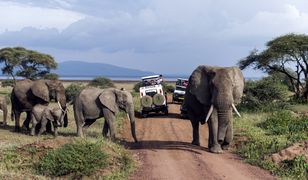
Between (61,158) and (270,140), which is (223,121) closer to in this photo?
(270,140)

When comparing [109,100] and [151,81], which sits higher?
[151,81]

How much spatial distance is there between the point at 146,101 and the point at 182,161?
623 inches

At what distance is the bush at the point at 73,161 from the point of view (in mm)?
12375

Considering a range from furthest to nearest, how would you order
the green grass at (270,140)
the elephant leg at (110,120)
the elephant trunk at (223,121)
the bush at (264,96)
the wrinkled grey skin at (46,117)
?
the bush at (264,96) < the wrinkled grey skin at (46,117) < the elephant leg at (110,120) < the elephant trunk at (223,121) < the green grass at (270,140)

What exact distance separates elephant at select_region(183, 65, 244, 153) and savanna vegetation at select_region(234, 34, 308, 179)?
971mm

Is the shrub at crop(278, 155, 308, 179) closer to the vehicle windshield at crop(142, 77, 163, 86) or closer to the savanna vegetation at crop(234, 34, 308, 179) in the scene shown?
the savanna vegetation at crop(234, 34, 308, 179)

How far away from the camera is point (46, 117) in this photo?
63.0 ft

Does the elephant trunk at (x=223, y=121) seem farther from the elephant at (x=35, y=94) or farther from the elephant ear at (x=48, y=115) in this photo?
the elephant at (x=35, y=94)

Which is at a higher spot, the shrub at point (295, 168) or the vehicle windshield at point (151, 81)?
the vehicle windshield at point (151, 81)

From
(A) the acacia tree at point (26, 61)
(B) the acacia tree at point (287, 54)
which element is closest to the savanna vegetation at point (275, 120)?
(B) the acacia tree at point (287, 54)

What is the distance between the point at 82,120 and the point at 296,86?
29030 mm

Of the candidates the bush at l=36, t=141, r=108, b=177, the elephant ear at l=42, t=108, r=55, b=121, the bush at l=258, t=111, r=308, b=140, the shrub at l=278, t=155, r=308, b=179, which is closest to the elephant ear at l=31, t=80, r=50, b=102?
the elephant ear at l=42, t=108, r=55, b=121

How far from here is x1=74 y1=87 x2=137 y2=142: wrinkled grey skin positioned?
18.1 meters

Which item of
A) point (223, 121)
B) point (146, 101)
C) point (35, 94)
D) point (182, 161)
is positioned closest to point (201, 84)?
point (223, 121)
